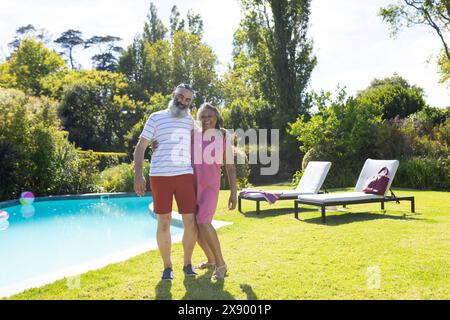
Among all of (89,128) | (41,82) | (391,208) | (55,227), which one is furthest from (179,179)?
(41,82)

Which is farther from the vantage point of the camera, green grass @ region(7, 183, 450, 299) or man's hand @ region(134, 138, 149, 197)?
man's hand @ region(134, 138, 149, 197)

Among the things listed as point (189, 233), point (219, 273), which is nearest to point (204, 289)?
point (219, 273)

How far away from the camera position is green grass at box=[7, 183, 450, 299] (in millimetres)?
3939

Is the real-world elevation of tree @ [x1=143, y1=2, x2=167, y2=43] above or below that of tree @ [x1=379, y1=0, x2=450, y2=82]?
above

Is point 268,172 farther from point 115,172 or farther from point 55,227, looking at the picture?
point 55,227

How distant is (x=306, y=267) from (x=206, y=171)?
151 centimetres

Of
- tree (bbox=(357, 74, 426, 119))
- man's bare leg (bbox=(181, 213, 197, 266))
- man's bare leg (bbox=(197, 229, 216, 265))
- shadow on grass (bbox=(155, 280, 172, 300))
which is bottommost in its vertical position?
shadow on grass (bbox=(155, 280, 172, 300))

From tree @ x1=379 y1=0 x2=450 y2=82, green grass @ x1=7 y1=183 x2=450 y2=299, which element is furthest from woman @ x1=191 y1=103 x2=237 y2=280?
tree @ x1=379 y1=0 x2=450 y2=82

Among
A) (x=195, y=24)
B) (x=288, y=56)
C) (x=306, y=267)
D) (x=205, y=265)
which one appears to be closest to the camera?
(x=306, y=267)

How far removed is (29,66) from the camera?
36125 mm

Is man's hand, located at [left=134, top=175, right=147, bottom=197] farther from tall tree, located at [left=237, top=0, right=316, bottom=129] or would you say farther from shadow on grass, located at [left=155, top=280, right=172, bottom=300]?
tall tree, located at [left=237, top=0, right=316, bottom=129]

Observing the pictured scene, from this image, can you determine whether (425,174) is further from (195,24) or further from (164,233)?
(195,24)

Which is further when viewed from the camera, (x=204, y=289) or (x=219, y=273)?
(x=219, y=273)

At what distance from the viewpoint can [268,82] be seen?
1044 inches
